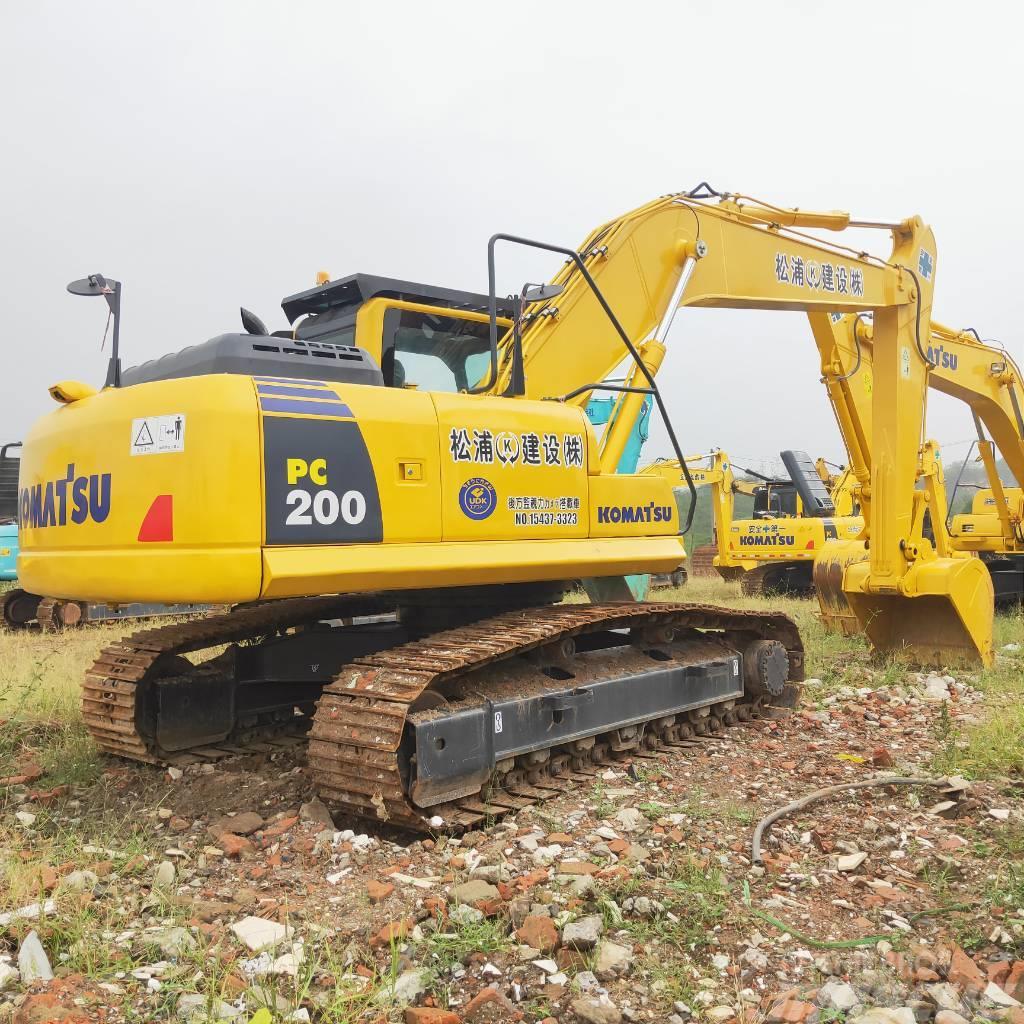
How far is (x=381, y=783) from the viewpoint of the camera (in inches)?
155

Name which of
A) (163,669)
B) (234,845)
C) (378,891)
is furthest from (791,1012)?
(163,669)

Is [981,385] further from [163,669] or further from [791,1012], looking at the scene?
[791,1012]

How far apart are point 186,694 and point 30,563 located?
43.9 inches

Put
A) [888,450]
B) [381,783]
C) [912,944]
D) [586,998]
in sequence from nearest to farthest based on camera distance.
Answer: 1. [586,998]
2. [912,944]
3. [381,783]
4. [888,450]

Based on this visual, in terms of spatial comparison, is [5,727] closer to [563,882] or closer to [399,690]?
[399,690]

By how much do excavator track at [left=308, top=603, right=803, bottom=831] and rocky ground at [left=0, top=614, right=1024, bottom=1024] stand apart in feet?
0.48

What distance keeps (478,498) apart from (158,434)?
1.46 m

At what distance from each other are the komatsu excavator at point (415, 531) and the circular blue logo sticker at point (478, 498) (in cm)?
1

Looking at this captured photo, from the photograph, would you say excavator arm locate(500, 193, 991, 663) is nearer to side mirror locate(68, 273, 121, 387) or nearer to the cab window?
the cab window

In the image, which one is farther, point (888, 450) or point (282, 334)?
point (888, 450)

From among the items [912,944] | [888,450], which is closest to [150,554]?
[912,944]

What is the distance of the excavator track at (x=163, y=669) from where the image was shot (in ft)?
17.0

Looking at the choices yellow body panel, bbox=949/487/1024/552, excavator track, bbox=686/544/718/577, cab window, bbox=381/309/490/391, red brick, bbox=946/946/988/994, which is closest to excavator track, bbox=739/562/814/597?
yellow body panel, bbox=949/487/1024/552

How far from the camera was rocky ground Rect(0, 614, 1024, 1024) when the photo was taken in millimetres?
2781
